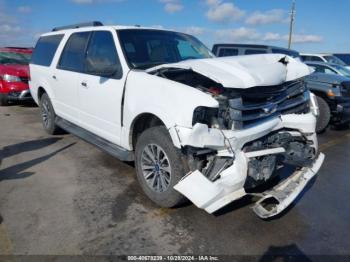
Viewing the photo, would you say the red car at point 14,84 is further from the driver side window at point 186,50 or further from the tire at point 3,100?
the driver side window at point 186,50

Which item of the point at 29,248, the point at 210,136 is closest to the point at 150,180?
the point at 210,136

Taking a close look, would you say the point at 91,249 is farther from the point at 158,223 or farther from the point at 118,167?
the point at 118,167

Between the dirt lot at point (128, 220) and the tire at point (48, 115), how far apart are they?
1364 mm

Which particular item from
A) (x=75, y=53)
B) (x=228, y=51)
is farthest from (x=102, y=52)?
(x=228, y=51)

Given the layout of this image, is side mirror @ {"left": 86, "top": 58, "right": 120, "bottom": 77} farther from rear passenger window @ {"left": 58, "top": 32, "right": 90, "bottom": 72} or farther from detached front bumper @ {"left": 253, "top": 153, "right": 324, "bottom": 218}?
detached front bumper @ {"left": 253, "top": 153, "right": 324, "bottom": 218}

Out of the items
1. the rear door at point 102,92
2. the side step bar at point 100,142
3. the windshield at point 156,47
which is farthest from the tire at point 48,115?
the windshield at point 156,47

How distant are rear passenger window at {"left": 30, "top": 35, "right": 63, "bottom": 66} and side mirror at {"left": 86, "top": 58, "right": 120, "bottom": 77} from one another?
1.54m

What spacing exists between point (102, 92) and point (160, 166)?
1382mm

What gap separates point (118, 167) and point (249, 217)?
2.13m

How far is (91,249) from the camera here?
269 centimetres

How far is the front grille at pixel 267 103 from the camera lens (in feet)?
9.33

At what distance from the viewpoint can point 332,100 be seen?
7082 millimetres

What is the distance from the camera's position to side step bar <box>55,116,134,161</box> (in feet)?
12.5

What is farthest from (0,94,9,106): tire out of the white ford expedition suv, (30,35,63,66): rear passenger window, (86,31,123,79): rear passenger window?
(86,31,123,79): rear passenger window
